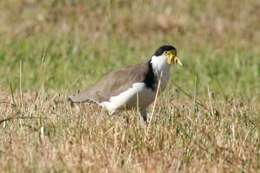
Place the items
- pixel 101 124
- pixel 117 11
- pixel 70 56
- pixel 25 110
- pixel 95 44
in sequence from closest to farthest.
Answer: pixel 101 124
pixel 25 110
pixel 70 56
pixel 95 44
pixel 117 11

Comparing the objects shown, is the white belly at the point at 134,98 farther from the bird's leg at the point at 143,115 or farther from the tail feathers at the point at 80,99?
the tail feathers at the point at 80,99

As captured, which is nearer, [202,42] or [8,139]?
[8,139]

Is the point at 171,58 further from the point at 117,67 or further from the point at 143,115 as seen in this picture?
the point at 117,67

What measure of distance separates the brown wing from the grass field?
125 millimetres

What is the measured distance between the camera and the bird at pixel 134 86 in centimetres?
916

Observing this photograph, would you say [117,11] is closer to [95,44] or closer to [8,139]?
[95,44]

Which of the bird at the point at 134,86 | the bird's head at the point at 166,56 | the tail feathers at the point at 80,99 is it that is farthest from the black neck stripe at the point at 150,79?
the tail feathers at the point at 80,99

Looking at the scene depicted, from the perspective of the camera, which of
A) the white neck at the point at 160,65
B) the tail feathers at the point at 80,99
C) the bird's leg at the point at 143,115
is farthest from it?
the tail feathers at the point at 80,99

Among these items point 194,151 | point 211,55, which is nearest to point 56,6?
point 211,55

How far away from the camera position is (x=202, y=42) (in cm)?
1883

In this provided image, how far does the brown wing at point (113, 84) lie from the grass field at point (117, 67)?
0.13 meters

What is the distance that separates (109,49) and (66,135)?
10.4 m

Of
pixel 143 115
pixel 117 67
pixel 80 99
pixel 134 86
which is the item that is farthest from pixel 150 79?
pixel 117 67

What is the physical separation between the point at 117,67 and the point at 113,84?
21.2 ft
